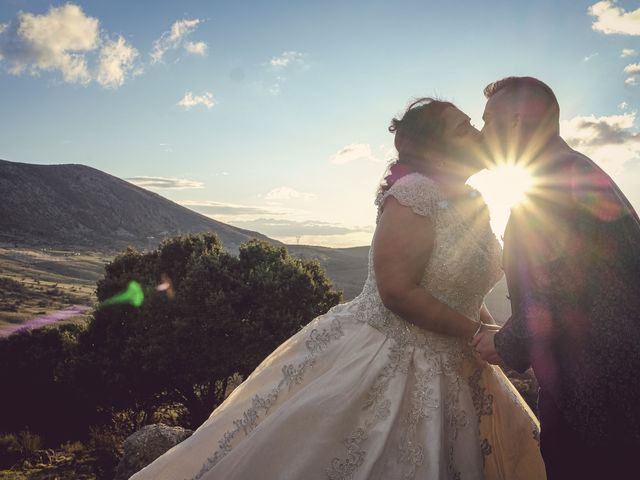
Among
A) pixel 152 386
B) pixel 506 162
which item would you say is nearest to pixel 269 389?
pixel 506 162

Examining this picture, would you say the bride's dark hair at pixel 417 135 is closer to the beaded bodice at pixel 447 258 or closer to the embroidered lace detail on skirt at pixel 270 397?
the beaded bodice at pixel 447 258

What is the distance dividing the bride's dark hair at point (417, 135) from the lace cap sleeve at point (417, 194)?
214 mm

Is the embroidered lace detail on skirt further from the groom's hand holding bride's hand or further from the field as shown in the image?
the field

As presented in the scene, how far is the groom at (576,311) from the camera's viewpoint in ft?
7.12

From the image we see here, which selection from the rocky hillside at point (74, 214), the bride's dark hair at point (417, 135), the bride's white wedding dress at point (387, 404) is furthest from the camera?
the rocky hillside at point (74, 214)

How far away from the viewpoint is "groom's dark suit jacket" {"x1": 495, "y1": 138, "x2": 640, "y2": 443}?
2.17 m

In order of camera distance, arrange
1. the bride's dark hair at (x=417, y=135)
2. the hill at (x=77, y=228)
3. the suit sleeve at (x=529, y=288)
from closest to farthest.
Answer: the suit sleeve at (x=529, y=288) < the bride's dark hair at (x=417, y=135) < the hill at (x=77, y=228)

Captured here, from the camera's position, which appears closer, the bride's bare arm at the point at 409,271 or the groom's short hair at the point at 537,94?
the groom's short hair at the point at 537,94

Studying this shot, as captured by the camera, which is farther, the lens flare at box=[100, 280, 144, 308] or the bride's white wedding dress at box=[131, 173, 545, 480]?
the lens flare at box=[100, 280, 144, 308]

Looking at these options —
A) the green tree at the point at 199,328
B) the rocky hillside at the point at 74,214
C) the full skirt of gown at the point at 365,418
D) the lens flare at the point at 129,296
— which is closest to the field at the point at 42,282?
the lens flare at the point at 129,296

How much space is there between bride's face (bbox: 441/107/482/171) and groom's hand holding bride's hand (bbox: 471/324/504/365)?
114cm

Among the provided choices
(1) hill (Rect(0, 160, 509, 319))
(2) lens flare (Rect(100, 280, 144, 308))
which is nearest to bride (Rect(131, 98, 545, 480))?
(2) lens flare (Rect(100, 280, 144, 308))

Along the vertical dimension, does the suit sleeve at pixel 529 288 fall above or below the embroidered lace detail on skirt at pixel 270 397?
above

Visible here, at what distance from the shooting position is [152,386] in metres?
18.1
